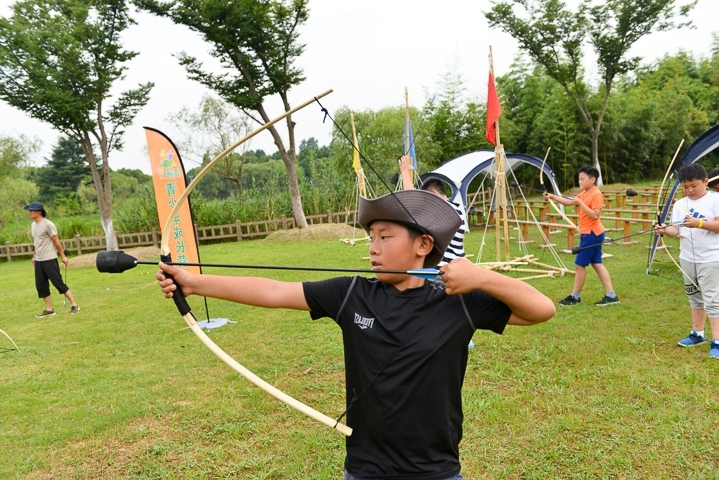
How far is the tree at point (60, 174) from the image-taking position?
1538 inches

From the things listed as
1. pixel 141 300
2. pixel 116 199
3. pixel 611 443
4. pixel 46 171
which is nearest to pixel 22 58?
pixel 141 300

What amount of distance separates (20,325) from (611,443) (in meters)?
7.93

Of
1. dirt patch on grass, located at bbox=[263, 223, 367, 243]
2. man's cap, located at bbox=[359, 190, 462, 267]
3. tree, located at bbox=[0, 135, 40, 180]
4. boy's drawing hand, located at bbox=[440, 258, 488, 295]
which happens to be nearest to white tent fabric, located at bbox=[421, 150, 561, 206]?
Answer: dirt patch on grass, located at bbox=[263, 223, 367, 243]

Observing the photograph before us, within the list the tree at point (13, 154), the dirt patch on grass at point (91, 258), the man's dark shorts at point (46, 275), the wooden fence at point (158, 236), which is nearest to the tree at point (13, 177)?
the tree at point (13, 154)

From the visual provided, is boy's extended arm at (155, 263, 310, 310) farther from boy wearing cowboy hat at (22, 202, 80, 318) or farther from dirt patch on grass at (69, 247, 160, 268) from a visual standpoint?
dirt patch on grass at (69, 247, 160, 268)

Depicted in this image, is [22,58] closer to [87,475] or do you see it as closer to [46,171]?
[87,475]

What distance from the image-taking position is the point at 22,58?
14281 mm

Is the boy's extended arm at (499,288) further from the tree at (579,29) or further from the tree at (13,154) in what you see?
the tree at (13,154)

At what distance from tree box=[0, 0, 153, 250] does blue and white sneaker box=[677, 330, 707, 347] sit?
16.0 meters

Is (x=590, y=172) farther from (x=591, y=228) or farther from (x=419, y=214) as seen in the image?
(x=419, y=214)

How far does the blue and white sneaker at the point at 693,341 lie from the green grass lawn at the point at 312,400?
0.11m

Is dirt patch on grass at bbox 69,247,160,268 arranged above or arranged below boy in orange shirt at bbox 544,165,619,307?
below

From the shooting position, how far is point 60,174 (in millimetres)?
39375

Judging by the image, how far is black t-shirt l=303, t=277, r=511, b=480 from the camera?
146 centimetres
